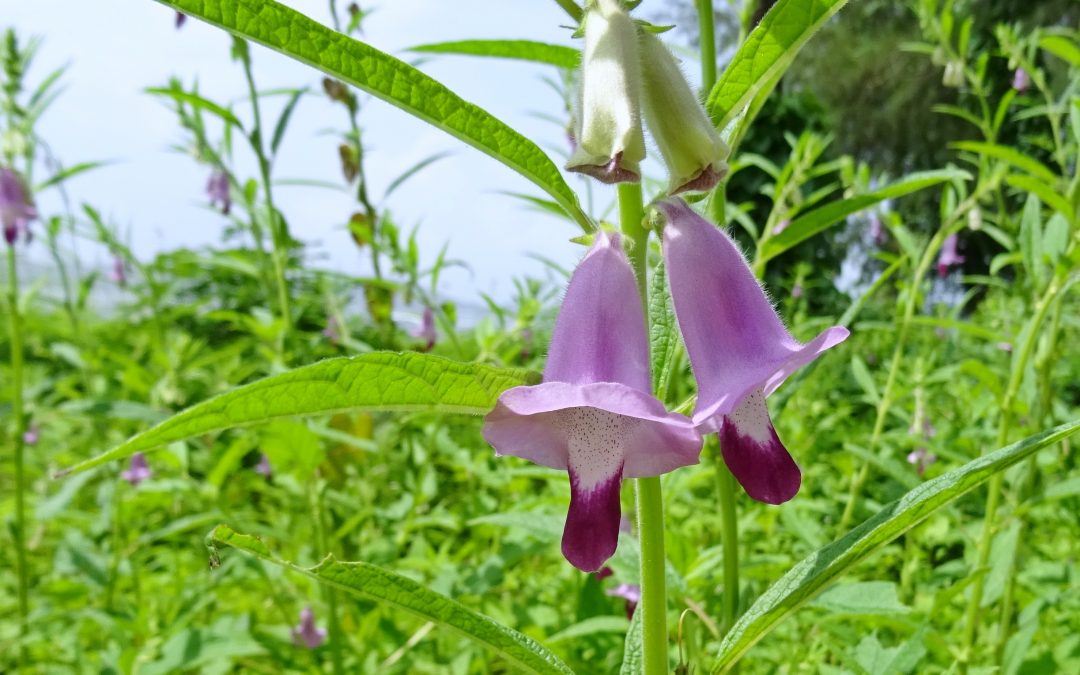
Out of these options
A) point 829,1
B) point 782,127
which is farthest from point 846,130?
point 829,1

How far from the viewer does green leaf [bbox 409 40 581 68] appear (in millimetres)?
1038

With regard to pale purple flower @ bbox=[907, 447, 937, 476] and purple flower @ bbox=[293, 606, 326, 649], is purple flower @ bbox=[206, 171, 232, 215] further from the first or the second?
pale purple flower @ bbox=[907, 447, 937, 476]

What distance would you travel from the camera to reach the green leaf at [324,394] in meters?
0.60

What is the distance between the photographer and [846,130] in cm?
1966

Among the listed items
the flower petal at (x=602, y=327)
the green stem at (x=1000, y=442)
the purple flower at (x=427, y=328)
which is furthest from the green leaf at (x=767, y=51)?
the purple flower at (x=427, y=328)

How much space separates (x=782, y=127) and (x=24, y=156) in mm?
12260

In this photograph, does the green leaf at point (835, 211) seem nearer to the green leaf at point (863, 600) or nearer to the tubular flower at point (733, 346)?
the tubular flower at point (733, 346)

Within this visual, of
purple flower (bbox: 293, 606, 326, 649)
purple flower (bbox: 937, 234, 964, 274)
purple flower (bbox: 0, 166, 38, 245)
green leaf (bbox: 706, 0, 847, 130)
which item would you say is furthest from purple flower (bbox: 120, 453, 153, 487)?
purple flower (bbox: 937, 234, 964, 274)

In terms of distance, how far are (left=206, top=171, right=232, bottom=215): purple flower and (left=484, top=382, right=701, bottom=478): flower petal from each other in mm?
3325

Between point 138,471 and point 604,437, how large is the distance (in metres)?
3.11

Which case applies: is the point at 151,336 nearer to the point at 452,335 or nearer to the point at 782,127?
the point at 452,335

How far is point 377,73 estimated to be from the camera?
0.67 metres

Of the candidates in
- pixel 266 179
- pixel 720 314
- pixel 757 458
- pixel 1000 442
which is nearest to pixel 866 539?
pixel 757 458

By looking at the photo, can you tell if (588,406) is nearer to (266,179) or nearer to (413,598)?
(413,598)
